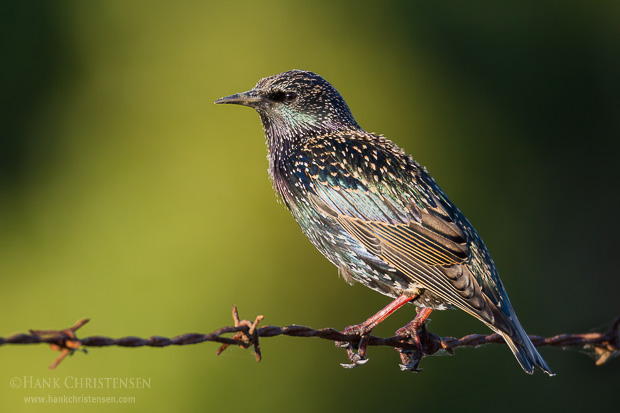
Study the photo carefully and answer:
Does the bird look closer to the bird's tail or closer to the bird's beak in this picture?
→ the bird's tail

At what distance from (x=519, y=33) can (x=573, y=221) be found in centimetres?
253

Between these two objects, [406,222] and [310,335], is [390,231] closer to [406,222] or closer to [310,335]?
[406,222]

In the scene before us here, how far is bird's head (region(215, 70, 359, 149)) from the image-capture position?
4.76 m

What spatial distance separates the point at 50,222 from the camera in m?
8.45

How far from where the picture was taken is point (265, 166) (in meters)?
7.61

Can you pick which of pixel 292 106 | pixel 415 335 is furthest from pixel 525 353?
pixel 292 106

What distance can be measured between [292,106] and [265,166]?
9.37 ft

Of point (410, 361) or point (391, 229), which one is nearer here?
point (391, 229)

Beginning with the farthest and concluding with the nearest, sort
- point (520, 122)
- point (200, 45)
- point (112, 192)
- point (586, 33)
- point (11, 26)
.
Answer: point (586, 33) → point (520, 122) → point (11, 26) → point (200, 45) → point (112, 192)

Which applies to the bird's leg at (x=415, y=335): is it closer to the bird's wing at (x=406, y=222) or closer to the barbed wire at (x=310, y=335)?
the barbed wire at (x=310, y=335)

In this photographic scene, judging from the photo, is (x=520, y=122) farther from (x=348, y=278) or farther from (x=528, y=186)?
(x=348, y=278)

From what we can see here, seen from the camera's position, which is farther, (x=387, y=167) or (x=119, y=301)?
(x=119, y=301)

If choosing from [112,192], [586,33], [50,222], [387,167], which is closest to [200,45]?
[112,192]

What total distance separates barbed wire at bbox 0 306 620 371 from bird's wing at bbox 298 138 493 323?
10.7 inches
